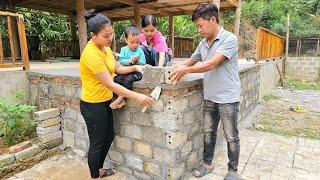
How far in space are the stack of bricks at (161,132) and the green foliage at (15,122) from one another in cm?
151

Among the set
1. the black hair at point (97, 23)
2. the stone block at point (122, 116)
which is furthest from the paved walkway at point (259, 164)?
the black hair at point (97, 23)

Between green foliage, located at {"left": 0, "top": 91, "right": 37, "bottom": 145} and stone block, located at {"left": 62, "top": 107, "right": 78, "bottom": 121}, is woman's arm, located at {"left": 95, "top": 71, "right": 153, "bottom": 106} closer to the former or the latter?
stone block, located at {"left": 62, "top": 107, "right": 78, "bottom": 121}

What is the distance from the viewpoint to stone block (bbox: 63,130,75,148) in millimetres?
4083

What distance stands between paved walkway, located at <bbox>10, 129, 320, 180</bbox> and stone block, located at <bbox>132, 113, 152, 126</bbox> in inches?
31.5

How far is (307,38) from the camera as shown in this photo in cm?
1496

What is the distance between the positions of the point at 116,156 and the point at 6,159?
1.52m

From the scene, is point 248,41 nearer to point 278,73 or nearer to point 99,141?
point 278,73

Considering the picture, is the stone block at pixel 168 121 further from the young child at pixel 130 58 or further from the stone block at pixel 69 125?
the stone block at pixel 69 125

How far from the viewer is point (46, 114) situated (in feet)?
13.1

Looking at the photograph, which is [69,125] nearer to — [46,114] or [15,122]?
[46,114]

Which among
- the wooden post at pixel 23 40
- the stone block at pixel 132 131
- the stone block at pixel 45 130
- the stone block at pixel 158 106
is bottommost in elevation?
the stone block at pixel 45 130

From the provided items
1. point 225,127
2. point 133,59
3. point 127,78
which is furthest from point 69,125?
point 225,127

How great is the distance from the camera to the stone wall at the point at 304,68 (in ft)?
46.5

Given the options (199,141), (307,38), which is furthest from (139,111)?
(307,38)
